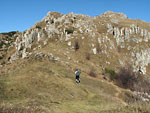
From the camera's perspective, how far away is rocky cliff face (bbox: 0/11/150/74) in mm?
106250

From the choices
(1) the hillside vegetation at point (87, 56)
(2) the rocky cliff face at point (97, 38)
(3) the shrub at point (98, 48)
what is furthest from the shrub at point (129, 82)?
(3) the shrub at point (98, 48)

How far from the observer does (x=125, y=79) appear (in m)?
89.8

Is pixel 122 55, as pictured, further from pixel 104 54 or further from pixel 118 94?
pixel 118 94

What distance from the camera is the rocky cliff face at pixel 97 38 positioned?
106 m

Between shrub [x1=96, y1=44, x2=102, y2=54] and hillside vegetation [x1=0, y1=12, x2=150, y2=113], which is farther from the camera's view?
shrub [x1=96, y1=44, x2=102, y2=54]

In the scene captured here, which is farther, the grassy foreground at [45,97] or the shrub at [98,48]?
the shrub at [98,48]

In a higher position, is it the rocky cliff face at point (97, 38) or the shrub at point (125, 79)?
the rocky cliff face at point (97, 38)

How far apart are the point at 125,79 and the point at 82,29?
50.0 m

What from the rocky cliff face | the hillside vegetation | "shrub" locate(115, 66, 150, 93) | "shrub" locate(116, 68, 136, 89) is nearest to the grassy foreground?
the hillside vegetation

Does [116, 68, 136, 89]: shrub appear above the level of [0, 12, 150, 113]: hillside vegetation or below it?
below

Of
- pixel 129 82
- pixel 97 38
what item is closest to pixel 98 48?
pixel 97 38

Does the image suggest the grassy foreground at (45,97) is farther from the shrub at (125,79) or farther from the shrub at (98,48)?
the shrub at (98,48)

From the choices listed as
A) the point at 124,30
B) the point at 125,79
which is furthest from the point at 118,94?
the point at 124,30

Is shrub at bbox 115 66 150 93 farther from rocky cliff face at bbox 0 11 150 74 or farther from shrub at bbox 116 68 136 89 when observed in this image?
rocky cliff face at bbox 0 11 150 74
